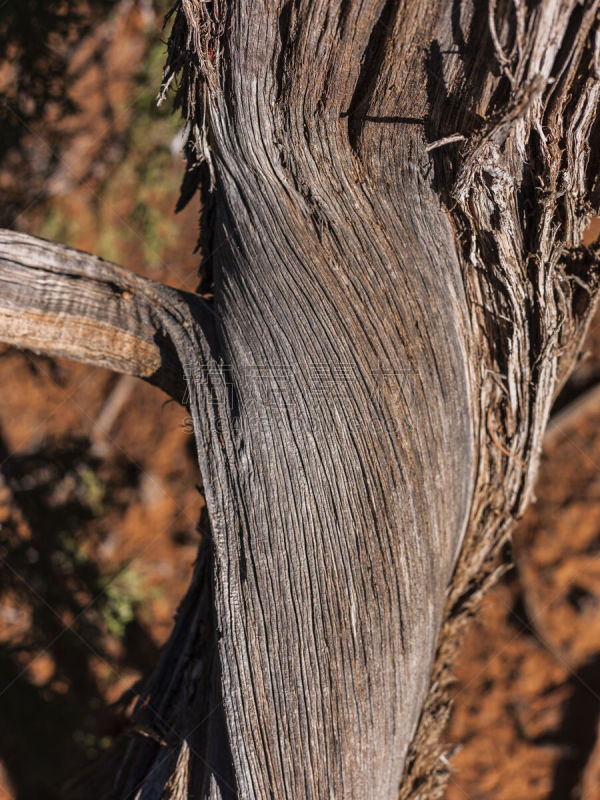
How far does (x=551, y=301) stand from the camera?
138 cm

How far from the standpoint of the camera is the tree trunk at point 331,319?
123 cm

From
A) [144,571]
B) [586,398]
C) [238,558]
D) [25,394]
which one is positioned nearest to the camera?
[238,558]

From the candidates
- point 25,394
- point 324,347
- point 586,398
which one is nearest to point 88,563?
point 25,394

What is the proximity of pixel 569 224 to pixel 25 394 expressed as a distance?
4226 millimetres

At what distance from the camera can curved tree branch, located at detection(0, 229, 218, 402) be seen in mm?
1354

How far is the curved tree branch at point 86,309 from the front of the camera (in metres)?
1.35

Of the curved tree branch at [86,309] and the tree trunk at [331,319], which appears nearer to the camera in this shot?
the tree trunk at [331,319]

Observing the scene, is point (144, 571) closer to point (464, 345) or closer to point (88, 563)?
point (88, 563)

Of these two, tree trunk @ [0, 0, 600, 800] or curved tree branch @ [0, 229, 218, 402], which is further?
curved tree branch @ [0, 229, 218, 402]

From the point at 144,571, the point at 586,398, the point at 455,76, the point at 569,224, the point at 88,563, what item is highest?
the point at 455,76

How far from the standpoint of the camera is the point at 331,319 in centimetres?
128

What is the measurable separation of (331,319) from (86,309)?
1.86ft

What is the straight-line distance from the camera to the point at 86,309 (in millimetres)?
1383

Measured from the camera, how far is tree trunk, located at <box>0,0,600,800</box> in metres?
1.23
